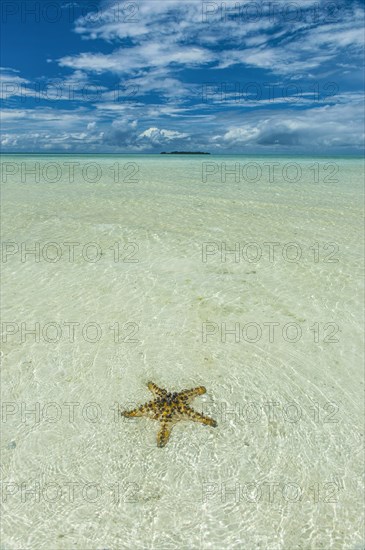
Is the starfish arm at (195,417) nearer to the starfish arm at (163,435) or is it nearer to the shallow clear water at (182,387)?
the shallow clear water at (182,387)

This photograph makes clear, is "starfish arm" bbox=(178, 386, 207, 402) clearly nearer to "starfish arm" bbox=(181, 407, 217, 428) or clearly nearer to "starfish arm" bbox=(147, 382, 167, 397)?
"starfish arm" bbox=(147, 382, 167, 397)

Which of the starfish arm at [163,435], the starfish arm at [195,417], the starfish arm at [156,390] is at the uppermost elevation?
the starfish arm at [156,390]

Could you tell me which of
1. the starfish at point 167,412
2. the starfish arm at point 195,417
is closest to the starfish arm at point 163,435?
the starfish at point 167,412

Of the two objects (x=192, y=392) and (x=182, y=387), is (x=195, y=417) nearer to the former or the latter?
(x=192, y=392)

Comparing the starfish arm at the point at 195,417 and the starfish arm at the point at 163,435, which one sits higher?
the starfish arm at the point at 195,417

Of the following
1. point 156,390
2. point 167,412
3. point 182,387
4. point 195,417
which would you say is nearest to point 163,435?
point 167,412

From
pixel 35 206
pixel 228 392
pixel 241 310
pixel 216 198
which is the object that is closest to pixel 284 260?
pixel 241 310
